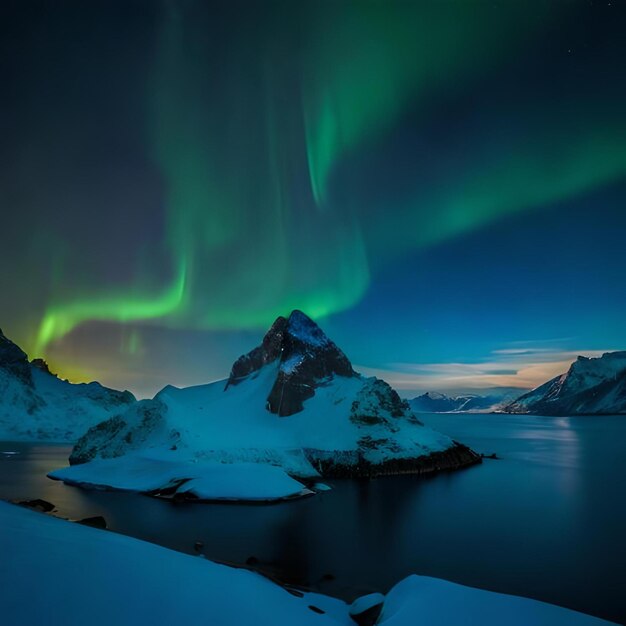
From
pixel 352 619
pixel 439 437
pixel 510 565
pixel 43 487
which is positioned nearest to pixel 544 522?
pixel 510 565

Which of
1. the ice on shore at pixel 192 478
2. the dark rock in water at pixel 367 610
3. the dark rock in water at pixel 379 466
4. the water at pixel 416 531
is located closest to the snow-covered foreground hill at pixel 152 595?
the dark rock in water at pixel 367 610

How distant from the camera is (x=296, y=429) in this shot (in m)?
65.2

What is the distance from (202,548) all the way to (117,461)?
3207 centimetres

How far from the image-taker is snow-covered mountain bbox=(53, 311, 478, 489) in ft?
180

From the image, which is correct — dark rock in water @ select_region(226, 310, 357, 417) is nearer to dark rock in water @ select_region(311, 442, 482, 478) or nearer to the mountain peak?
the mountain peak

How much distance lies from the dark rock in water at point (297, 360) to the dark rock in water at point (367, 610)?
54.4 m

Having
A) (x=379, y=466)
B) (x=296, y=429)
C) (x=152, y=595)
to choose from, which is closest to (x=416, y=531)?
(x=152, y=595)

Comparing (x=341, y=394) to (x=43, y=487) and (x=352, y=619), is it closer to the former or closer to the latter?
(x=43, y=487)

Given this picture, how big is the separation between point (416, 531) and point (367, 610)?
17.6 m

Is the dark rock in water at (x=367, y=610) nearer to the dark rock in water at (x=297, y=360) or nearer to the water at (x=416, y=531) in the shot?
the water at (x=416, y=531)

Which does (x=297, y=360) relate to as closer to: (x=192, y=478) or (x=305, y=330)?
(x=305, y=330)

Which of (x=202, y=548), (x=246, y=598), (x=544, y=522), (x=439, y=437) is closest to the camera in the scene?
(x=246, y=598)

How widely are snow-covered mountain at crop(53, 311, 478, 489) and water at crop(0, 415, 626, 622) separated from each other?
588cm

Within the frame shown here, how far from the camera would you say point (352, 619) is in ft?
51.3
